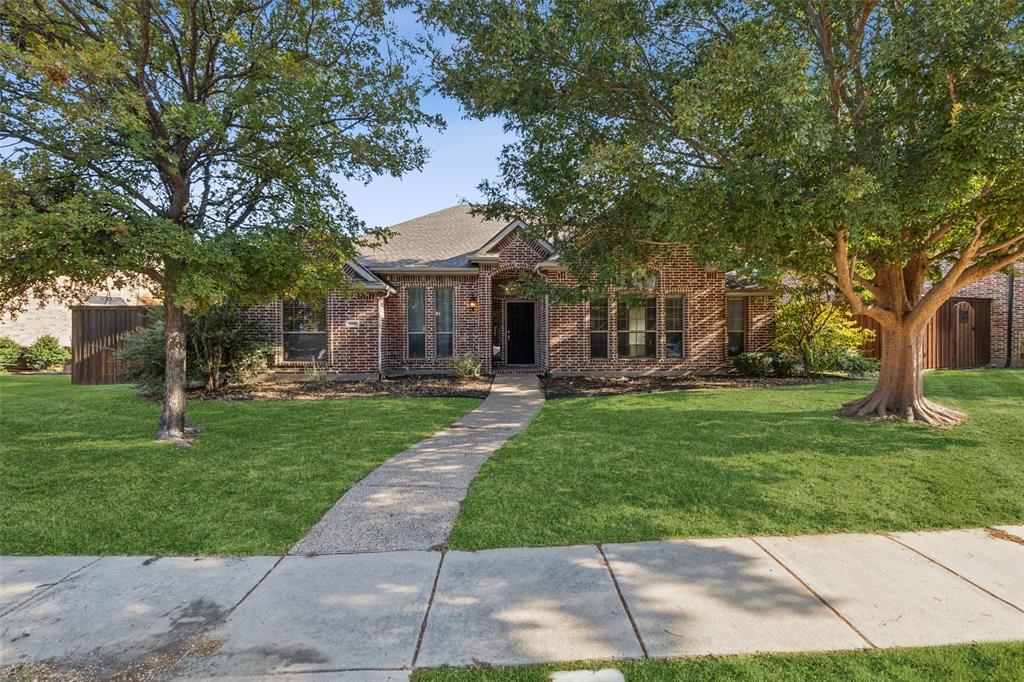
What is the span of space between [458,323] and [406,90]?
7.99 metres

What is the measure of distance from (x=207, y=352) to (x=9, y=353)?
1175 cm

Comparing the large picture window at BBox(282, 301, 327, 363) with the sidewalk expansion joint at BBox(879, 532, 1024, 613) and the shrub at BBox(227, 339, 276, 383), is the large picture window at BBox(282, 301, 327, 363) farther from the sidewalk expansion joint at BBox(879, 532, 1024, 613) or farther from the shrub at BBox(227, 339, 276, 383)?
the sidewalk expansion joint at BBox(879, 532, 1024, 613)

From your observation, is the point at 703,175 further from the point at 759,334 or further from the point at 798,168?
the point at 759,334

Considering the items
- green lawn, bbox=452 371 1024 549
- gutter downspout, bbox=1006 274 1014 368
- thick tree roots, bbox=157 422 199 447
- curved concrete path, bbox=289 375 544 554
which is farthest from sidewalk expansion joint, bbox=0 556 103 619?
gutter downspout, bbox=1006 274 1014 368

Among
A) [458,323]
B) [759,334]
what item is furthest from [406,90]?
[759,334]

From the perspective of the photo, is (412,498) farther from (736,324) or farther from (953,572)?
(736,324)

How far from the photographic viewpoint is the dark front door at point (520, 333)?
54.5ft

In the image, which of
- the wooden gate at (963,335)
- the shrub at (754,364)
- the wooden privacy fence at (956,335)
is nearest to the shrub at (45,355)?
the shrub at (754,364)

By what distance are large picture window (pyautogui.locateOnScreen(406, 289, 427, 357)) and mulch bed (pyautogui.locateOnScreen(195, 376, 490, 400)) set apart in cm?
165

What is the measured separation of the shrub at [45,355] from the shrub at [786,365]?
79.7 feet

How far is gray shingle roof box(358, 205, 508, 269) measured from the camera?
15250mm

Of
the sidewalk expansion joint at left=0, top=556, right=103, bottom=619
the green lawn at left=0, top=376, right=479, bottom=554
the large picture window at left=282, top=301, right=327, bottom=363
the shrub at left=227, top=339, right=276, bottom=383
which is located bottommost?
the sidewalk expansion joint at left=0, top=556, right=103, bottom=619

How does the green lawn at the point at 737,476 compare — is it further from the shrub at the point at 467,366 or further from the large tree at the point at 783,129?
the shrub at the point at 467,366

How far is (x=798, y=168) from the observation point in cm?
610
